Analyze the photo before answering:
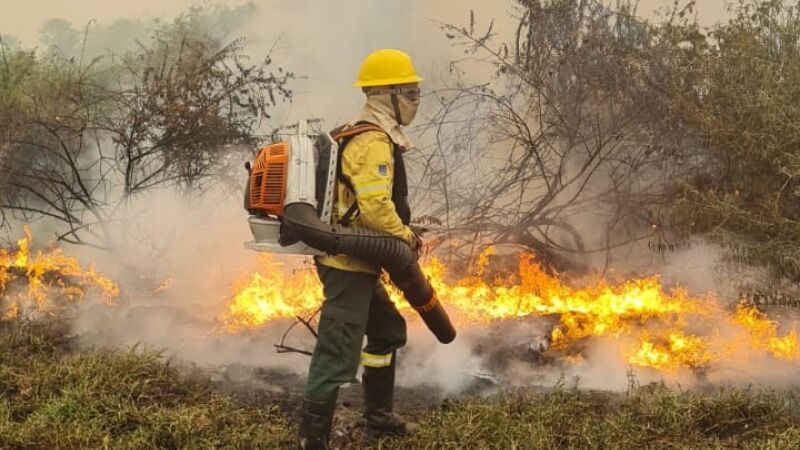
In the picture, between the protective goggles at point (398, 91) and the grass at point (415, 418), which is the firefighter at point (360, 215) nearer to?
the protective goggles at point (398, 91)

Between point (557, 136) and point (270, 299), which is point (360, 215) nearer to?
point (270, 299)

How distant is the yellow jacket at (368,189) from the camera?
3.66 meters

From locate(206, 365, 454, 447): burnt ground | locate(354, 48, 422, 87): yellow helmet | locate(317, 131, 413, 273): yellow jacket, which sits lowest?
locate(206, 365, 454, 447): burnt ground

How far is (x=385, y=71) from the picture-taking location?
12.7ft

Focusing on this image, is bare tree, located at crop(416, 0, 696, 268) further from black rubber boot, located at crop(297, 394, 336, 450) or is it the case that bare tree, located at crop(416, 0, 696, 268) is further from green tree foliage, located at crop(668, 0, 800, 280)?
black rubber boot, located at crop(297, 394, 336, 450)

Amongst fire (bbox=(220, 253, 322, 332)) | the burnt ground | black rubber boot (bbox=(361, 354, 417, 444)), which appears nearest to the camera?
black rubber boot (bbox=(361, 354, 417, 444))

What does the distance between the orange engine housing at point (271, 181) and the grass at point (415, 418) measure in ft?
4.12

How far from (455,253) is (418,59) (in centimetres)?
214

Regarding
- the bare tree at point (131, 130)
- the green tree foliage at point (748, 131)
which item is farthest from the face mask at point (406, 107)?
the bare tree at point (131, 130)

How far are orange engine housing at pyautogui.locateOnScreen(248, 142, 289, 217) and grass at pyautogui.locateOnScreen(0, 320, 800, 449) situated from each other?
49.4 inches

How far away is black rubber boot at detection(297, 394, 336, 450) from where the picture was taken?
3.77 meters

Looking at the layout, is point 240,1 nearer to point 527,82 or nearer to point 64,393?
point 527,82

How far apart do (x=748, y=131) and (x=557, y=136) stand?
1635 millimetres

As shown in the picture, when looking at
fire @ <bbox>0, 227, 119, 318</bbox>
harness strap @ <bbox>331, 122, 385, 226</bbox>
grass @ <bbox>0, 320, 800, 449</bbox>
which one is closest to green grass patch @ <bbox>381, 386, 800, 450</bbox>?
grass @ <bbox>0, 320, 800, 449</bbox>
